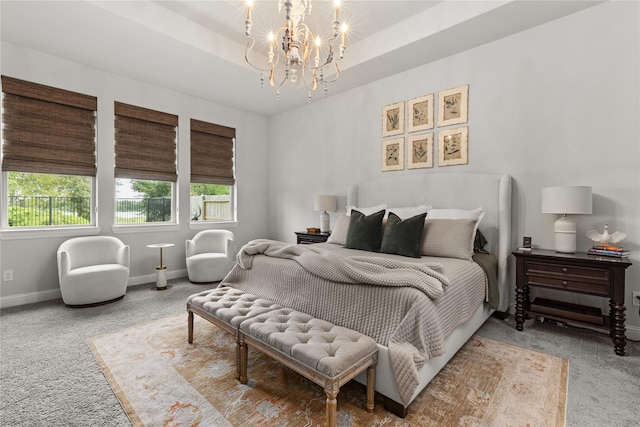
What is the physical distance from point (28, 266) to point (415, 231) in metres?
4.32

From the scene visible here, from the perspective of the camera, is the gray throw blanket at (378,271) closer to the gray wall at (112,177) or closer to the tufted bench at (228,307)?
the tufted bench at (228,307)

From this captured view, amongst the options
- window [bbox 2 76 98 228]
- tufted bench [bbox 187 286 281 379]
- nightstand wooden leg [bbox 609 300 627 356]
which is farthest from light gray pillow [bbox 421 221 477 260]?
window [bbox 2 76 98 228]

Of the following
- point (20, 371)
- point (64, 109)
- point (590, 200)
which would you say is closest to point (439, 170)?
point (590, 200)

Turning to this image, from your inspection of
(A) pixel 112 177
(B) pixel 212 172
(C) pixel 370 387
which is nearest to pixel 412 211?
(C) pixel 370 387

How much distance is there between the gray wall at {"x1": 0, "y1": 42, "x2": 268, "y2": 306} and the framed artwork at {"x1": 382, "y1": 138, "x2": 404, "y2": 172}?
2.64 m

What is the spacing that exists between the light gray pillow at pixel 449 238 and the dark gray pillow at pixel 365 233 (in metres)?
0.47

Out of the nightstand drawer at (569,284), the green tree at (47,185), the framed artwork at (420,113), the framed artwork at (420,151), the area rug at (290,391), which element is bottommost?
the area rug at (290,391)

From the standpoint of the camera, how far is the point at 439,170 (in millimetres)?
3670

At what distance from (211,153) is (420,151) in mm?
3364

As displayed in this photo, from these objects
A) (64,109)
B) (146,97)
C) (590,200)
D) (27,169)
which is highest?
(146,97)

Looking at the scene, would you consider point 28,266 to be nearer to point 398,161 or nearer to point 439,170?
point 398,161

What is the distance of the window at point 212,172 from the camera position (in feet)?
16.3

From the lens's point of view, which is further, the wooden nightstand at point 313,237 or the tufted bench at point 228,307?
the wooden nightstand at point 313,237

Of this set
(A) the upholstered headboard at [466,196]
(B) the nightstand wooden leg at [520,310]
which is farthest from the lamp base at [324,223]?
(B) the nightstand wooden leg at [520,310]
